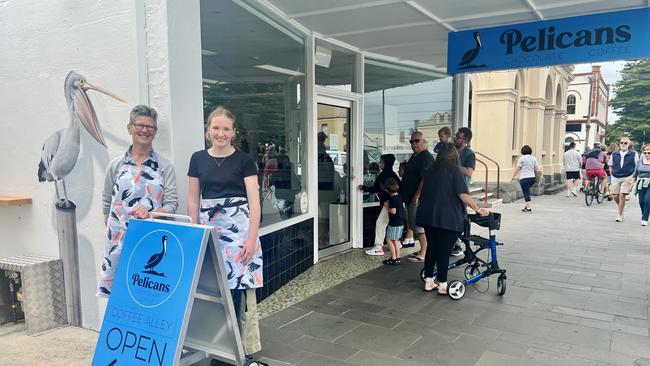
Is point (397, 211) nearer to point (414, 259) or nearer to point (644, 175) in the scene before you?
point (414, 259)

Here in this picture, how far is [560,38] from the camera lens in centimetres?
458

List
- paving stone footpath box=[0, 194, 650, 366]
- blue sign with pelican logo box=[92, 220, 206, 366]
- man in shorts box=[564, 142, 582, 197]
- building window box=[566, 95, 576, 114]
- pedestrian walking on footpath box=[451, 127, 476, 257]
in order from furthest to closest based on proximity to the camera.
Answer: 1. building window box=[566, 95, 576, 114]
2. man in shorts box=[564, 142, 582, 197]
3. pedestrian walking on footpath box=[451, 127, 476, 257]
4. paving stone footpath box=[0, 194, 650, 366]
5. blue sign with pelican logo box=[92, 220, 206, 366]

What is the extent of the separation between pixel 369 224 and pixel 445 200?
2.57 meters

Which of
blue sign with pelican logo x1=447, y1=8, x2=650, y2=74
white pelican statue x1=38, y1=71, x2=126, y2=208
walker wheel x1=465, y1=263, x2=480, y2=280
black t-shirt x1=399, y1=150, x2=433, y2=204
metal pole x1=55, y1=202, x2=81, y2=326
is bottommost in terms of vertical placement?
walker wheel x1=465, y1=263, x2=480, y2=280

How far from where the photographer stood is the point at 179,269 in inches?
95.7

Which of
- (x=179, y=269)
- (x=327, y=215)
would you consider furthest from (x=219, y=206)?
(x=327, y=215)

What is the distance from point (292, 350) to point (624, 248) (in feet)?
19.9

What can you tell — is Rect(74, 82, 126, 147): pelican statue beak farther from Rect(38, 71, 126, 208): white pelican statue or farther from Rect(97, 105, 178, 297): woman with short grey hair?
Rect(97, 105, 178, 297): woman with short grey hair

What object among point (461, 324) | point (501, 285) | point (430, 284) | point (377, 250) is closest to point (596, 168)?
point (377, 250)

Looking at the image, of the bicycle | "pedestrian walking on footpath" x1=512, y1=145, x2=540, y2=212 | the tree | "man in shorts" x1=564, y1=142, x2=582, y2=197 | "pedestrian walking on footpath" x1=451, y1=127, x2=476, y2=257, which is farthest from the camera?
the tree

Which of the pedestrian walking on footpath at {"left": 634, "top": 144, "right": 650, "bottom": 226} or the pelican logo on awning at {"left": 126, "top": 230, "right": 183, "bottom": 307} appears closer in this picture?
the pelican logo on awning at {"left": 126, "top": 230, "right": 183, "bottom": 307}

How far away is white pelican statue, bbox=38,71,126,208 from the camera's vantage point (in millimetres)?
3422

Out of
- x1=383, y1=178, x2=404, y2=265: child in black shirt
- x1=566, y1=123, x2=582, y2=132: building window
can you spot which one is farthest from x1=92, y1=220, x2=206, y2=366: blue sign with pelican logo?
x1=566, y1=123, x2=582, y2=132: building window

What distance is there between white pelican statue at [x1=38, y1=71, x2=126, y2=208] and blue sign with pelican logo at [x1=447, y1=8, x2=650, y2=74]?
12.3ft
